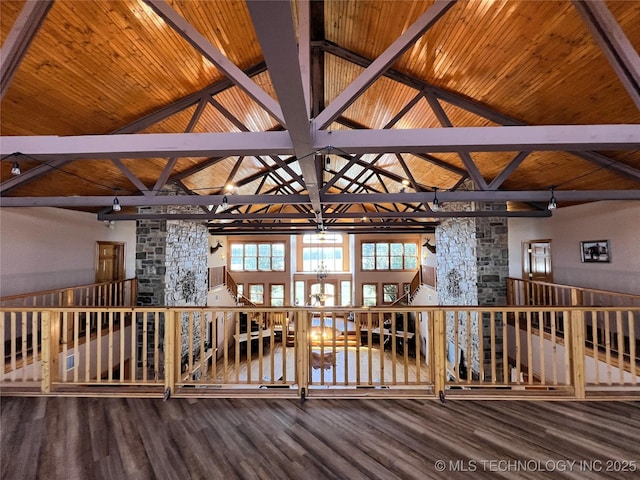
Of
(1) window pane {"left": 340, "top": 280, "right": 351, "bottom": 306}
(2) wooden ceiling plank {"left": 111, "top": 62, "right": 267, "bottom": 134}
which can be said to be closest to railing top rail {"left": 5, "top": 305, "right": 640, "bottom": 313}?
(2) wooden ceiling plank {"left": 111, "top": 62, "right": 267, "bottom": 134}

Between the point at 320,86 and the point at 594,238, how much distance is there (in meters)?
6.26

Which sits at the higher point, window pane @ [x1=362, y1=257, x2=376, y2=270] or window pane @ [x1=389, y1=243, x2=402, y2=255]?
window pane @ [x1=389, y1=243, x2=402, y2=255]

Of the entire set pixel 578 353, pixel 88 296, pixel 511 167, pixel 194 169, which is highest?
pixel 194 169

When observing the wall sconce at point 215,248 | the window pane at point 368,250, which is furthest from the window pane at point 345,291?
the wall sconce at point 215,248

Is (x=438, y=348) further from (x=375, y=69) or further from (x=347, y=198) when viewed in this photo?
(x=347, y=198)

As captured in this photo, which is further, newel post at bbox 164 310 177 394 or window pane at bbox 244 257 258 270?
window pane at bbox 244 257 258 270

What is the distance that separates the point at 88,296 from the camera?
5.94m

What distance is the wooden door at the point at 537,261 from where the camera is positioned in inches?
284

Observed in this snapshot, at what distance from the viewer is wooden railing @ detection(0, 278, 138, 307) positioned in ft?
16.7

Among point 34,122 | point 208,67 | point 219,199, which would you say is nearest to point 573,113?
point 208,67

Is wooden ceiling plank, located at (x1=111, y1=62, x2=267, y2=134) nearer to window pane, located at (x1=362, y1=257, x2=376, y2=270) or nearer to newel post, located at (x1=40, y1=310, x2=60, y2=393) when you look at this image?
newel post, located at (x1=40, y1=310, x2=60, y2=393)

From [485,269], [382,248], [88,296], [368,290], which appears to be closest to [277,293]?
[368,290]

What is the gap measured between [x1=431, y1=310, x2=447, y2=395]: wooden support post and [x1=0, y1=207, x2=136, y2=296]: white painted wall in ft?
22.8

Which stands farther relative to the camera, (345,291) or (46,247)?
(345,291)
